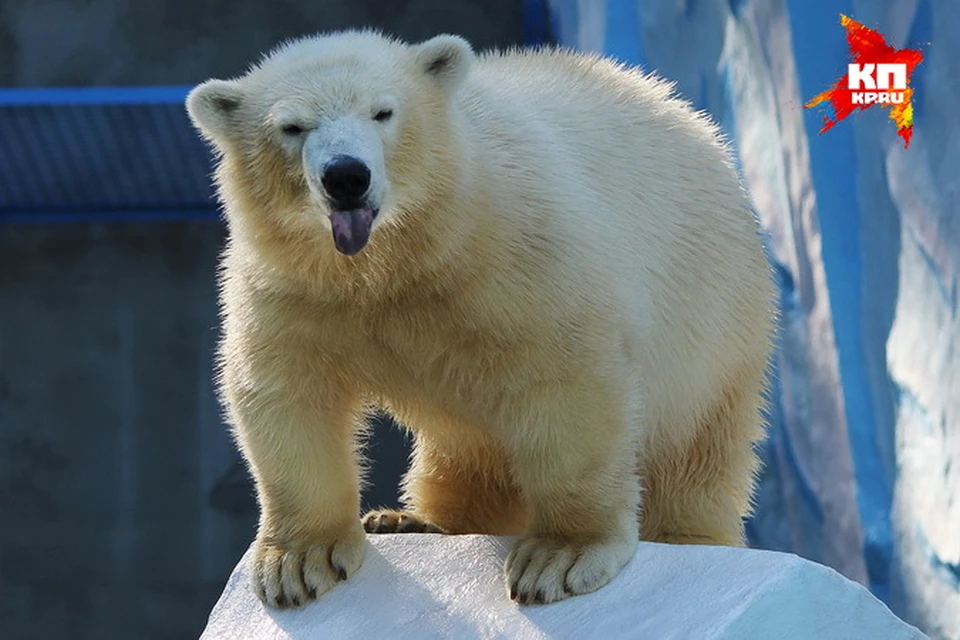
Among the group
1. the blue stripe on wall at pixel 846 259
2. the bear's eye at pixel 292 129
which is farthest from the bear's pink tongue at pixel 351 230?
the blue stripe on wall at pixel 846 259

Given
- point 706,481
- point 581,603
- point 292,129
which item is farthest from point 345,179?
point 706,481

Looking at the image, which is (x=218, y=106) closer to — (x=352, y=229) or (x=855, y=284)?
(x=352, y=229)

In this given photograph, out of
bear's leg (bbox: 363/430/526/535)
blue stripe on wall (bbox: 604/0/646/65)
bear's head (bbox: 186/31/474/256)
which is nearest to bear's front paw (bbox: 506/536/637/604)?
bear's leg (bbox: 363/430/526/535)

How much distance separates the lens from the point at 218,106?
9.07 feet

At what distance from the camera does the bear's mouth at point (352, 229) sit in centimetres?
252

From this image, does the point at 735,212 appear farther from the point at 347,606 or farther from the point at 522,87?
the point at 347,606

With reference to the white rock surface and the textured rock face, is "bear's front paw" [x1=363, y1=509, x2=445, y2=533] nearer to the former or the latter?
the white rock surface

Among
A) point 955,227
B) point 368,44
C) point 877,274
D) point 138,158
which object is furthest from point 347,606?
point 138,158

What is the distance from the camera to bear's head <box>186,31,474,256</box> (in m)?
2.52

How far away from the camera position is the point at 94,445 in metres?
7.09

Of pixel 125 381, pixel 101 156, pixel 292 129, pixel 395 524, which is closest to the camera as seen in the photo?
pixel 292 129

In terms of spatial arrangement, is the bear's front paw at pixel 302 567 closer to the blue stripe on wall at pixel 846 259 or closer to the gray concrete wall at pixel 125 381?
the blue stripe on wall at pixel 846 259

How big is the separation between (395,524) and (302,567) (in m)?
0.40

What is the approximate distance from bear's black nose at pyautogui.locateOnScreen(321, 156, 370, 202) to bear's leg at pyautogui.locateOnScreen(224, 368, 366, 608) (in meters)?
0.42
